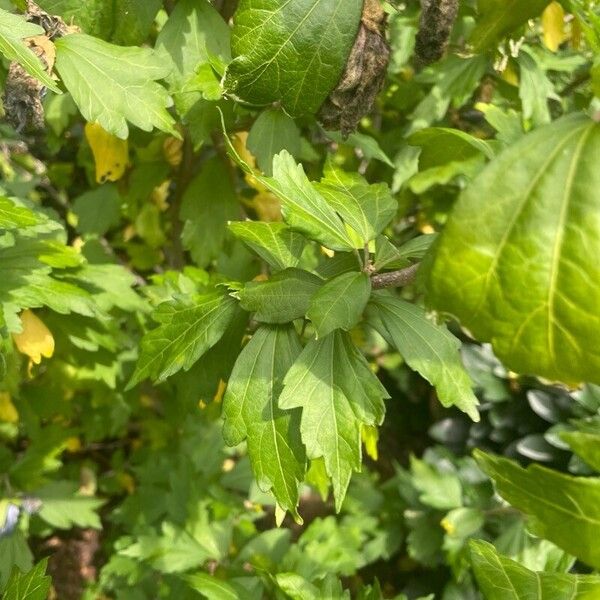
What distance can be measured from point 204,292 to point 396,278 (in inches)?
25.3

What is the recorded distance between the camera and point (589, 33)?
3.43 ft

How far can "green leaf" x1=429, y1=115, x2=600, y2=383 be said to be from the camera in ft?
2.45

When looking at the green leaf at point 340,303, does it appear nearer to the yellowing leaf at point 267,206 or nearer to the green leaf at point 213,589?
the green leaf at point 213,589

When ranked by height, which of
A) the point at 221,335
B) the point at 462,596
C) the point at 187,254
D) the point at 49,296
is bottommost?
the point at 462,596

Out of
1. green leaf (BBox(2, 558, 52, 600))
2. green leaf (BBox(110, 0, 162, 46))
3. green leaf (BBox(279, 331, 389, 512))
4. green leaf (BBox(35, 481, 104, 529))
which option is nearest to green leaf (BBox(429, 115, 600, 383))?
green leaf (BBox(279, 331, 389, 512))

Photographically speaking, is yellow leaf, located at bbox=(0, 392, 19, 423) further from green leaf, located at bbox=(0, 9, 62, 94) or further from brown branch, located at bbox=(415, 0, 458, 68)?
brown branch, located at bbox=(415, 0, 458, 68)

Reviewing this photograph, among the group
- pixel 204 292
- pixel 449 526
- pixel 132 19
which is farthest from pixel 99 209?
pixel 449 526

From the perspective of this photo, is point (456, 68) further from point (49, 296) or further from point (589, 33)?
point (49, 296)

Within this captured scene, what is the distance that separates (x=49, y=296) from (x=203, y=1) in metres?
0.74

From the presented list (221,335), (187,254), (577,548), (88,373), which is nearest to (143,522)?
(88,373)

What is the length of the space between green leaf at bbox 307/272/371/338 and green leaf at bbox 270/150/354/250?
69 mm

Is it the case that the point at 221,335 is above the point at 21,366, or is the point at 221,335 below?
above

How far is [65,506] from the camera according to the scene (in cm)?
246

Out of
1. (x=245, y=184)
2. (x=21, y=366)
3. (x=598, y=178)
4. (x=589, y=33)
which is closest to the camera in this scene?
(x=598, y=178)
